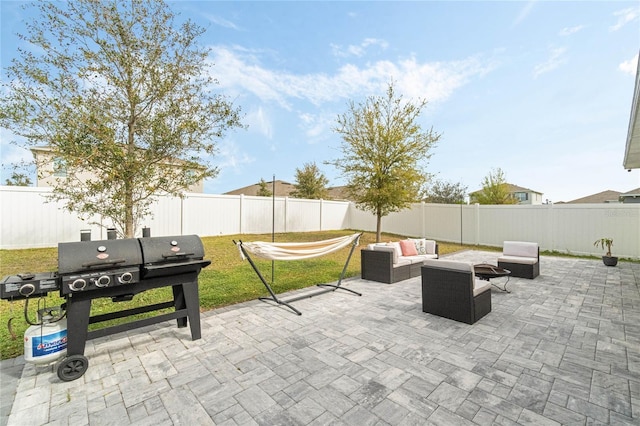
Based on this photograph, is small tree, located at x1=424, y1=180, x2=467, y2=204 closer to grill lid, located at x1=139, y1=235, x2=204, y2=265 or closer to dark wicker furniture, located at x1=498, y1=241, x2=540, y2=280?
dark wicker furniture, located at x1=498, y1=241, x2=540, y2=280

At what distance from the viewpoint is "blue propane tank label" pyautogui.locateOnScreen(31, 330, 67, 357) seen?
2265 mm

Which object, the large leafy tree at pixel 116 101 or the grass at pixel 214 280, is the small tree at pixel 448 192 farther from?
the large leafy tree at pixel 116 101

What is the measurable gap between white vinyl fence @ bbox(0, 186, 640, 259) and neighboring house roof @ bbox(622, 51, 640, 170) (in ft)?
4.60

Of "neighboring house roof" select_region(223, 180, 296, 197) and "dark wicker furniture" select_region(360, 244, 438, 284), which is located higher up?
"neighboring house roof" select_region(223, 180, 296, 197)

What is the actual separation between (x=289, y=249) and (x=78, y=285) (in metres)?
2.49

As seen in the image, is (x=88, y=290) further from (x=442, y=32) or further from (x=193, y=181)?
(x=442, y=32)

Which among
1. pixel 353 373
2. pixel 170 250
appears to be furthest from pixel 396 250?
pixel 170 250

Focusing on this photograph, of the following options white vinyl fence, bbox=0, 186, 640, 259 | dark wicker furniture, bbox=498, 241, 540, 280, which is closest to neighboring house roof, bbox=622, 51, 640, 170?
white vinyl fence, bbox=0, 186, 640, 259

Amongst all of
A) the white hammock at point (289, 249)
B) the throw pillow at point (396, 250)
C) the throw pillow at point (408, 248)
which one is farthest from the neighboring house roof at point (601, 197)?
the white hammock at point (289, 249)

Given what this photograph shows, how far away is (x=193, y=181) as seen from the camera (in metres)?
5.28

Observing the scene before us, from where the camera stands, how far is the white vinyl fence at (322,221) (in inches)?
302

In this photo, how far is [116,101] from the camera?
4.55 meters

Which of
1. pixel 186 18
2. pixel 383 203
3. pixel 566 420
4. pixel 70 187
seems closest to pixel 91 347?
pixel 70 187

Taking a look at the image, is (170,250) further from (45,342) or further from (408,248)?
(408,248)
